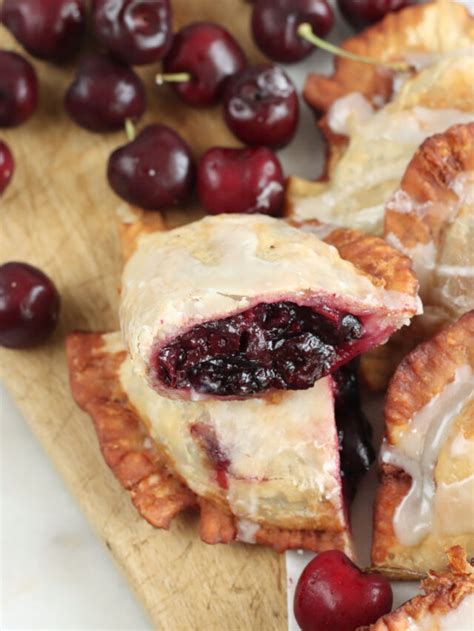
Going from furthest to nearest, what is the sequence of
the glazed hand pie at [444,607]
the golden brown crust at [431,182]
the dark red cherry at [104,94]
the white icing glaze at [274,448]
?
the dark red cherry at [104,94], the golden brown crust at [431,182], the white icing glaze at [274,448], the glazed hand pie at [444,607]

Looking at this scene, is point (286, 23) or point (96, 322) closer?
point (96, 322)

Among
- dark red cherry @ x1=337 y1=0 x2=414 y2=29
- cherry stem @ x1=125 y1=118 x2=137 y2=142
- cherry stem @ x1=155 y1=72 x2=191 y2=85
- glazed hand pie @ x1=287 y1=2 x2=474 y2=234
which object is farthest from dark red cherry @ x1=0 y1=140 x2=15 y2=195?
dark red cherry @ x1=337 y1=0 x2=414 y2=29

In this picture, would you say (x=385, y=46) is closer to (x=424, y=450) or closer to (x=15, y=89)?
(x=15, y=89)

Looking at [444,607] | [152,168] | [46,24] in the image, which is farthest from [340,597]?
[46,24]

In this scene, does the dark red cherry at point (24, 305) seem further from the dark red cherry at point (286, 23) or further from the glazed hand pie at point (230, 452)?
the dark red cherry at point (286, 23)

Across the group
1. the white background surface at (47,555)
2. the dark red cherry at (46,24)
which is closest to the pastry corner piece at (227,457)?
the white background surface at (47,555)

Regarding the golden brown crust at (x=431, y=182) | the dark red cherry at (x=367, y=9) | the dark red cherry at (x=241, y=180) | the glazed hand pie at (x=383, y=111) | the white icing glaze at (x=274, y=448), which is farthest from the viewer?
the dark red cherry at (x=367, y=9)
